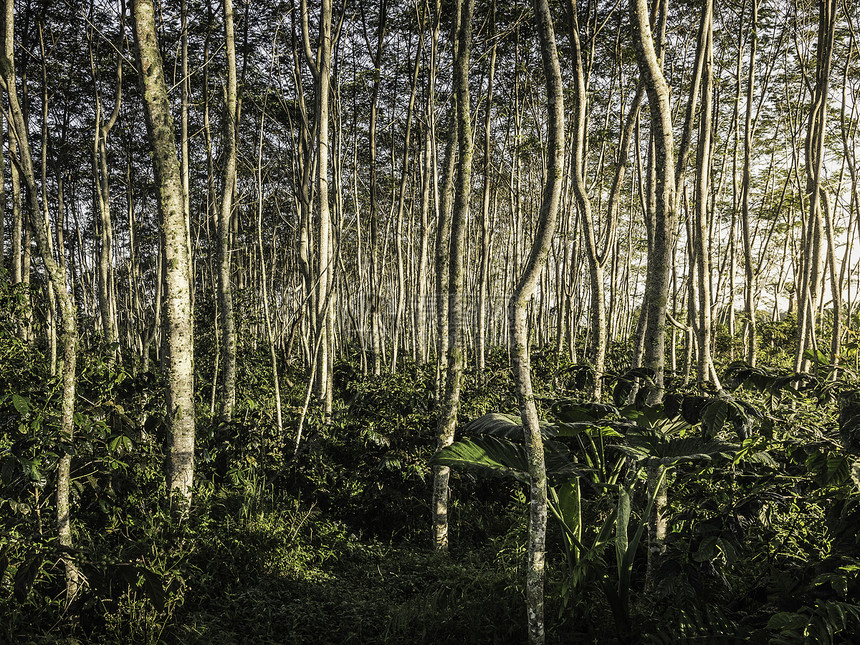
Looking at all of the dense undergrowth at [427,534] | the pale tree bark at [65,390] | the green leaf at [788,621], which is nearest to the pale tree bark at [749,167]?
the dense undergrowth at [427,534]

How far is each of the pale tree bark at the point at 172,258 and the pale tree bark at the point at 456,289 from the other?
1830mm

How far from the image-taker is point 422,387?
7.55 meters

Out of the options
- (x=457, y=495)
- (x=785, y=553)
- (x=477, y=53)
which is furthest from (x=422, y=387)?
(x=477, y=53)

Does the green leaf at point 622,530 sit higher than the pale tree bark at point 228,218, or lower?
lower

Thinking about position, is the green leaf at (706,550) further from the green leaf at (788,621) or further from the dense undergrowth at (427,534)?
the green leaf at (788,621)

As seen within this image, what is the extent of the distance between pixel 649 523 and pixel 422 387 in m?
4.62

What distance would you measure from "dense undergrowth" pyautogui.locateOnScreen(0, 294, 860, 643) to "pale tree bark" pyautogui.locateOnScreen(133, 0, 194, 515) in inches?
9.1

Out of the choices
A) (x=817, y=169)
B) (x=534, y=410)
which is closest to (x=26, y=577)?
(x=534, y=410)

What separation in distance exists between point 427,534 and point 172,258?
2.94 m

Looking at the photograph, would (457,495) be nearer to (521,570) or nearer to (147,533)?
(521,570)

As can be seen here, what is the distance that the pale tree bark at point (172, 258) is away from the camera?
11.5 ft

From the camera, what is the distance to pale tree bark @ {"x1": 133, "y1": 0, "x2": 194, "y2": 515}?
3.49 meters

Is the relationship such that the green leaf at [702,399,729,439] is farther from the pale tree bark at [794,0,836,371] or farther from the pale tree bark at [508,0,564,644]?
the pale tree bark at [794,0,836,371]

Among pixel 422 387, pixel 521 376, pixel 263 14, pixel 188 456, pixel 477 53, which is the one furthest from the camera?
pixel 477 53
